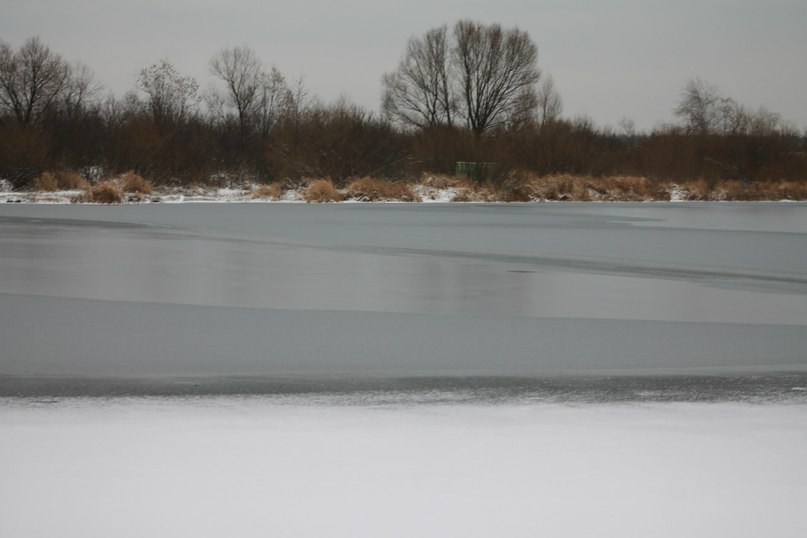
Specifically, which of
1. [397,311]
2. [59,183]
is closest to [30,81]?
[59,183]

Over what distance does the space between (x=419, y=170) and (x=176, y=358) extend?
34596 mm

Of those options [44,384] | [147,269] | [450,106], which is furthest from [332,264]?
[450,106]

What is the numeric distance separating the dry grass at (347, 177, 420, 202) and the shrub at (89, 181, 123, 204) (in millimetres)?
7593

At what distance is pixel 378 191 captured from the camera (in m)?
35.2

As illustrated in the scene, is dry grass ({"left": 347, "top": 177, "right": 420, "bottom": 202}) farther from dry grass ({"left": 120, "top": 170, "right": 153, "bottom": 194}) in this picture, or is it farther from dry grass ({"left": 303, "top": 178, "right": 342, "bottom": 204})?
dry grass ({"left": 120, "top": 170, "right": 153, "bottom": 194})

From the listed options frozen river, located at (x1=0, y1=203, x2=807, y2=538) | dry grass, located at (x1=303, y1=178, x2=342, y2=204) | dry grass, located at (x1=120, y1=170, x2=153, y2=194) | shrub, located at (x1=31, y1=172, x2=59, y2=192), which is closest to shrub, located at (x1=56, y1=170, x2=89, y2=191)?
shrub, located at (x1=31, y1=172, x2=59, y2=192)

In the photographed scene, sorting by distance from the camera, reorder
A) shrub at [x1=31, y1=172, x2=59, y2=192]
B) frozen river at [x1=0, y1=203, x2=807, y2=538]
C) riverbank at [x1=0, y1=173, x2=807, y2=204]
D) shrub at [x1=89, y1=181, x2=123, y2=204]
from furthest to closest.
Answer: shrub at [x1=31, y1=172, x2=59, y2=192], riverbank at [x1=0, y1=173, x2=807, y2=204], shrub at [x1=89, y1=181, x2=123, y2=204], frozen river at [x1=0, y1=203, x2=807, y2=538]

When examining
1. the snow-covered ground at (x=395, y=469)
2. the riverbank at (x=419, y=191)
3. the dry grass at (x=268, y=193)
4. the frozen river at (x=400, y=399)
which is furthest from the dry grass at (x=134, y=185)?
the snow-covered ground at (x=395, y=469)

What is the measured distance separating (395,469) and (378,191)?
102 feet

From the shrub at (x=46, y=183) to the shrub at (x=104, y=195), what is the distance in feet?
8.36

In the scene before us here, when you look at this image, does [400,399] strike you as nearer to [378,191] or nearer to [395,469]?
[395,469]

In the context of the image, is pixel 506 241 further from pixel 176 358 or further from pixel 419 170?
pixel 419 170

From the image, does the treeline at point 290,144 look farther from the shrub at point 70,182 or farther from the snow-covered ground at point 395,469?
the snow-covered ground at point 395,469

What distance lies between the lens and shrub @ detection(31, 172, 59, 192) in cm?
3438
